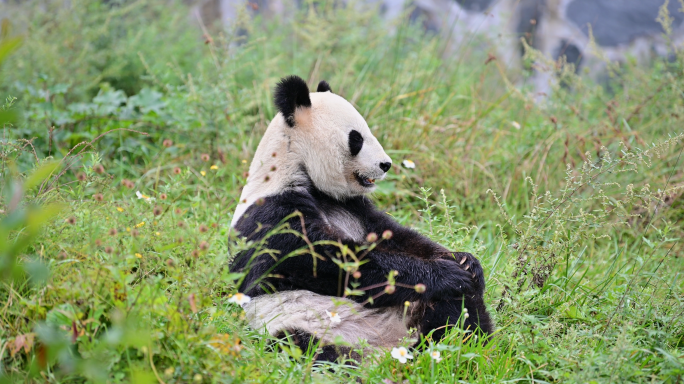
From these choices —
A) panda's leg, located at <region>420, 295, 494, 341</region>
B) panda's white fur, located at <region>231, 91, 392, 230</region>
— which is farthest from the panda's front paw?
panda's white fur, located at <region>231, 91, 392, 230</region>

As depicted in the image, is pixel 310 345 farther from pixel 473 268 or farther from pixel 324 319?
pixel 473 268

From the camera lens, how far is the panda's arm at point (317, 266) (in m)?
2.62

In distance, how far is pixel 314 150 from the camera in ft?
9.75

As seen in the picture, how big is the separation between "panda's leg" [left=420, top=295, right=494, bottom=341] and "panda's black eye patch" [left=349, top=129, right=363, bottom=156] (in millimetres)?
902

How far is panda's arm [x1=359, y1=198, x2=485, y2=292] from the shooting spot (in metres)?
2.94

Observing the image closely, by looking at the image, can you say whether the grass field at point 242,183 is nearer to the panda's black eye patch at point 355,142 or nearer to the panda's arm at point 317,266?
the panda's arm at point 317,266

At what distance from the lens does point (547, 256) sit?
3.02 metres

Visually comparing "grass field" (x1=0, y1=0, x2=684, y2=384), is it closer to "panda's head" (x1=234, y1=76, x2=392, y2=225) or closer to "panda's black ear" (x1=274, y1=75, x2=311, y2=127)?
"panda's head" (x1=234, y1=76, x2=392, y2=225)

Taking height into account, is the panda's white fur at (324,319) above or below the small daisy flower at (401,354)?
below

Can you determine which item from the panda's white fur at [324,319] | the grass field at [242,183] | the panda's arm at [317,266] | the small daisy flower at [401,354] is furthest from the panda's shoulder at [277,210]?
the small daisy flower at [401,354]

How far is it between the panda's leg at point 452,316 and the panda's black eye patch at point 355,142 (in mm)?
902

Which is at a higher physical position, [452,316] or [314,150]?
[314,150]

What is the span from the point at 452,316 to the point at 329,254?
2.39 ft

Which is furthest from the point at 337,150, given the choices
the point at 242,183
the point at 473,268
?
the point at 473,268
